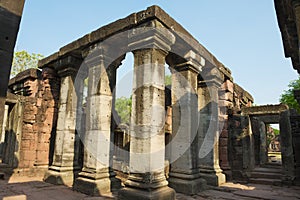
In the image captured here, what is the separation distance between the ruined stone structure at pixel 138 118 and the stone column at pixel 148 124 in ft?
0.07

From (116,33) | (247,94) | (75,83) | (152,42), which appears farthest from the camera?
(247,94)

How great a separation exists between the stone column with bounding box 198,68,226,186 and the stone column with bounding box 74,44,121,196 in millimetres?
2988

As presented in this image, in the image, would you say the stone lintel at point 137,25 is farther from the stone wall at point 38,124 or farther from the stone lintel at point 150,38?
the stone wall at point 38,124

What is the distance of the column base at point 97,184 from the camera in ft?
17.7

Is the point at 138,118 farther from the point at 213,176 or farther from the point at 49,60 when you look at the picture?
the point at 49,60

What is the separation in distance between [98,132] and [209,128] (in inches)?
145

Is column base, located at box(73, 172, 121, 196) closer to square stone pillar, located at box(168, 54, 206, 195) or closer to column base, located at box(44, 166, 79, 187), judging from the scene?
column base, located at box(44, 166, 79, 187)

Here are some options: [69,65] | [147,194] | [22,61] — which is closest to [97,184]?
[147,194]

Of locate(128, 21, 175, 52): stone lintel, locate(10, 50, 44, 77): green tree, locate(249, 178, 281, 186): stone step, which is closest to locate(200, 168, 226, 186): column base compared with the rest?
locate(249, 178, 281, 186): stone step

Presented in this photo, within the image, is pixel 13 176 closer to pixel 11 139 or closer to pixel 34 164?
pixel 34 164

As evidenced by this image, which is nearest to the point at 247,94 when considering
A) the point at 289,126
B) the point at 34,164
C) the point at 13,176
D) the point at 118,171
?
the point at 289,126

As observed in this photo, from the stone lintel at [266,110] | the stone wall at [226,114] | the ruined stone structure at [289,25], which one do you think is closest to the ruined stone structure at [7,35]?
the ruined stone structure at [289,25]

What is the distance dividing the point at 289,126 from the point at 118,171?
6750 millimetres

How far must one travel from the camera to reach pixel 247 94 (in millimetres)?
11492
